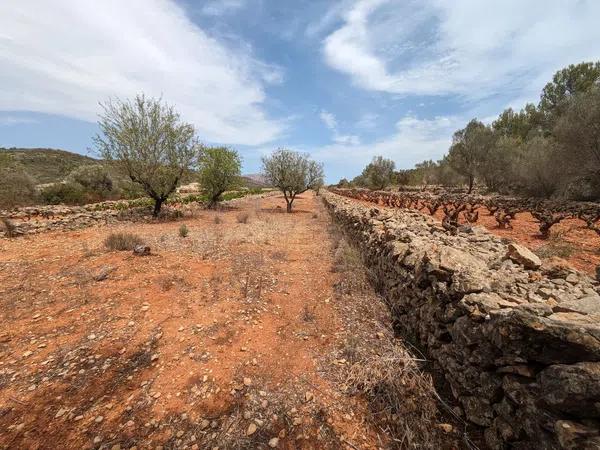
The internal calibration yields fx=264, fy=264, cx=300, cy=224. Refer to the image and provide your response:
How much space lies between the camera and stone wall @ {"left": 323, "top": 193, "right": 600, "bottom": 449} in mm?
1789

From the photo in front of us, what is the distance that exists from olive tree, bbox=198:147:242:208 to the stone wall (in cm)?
1951

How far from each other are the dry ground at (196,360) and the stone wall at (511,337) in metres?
0.50

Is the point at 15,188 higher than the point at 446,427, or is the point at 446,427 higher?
the point at 15,188

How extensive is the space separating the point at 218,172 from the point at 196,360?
1942cm

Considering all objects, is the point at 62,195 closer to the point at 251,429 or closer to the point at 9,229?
the point at 9,229

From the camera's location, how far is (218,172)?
21469 mm

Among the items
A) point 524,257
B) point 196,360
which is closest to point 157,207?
point 196,360

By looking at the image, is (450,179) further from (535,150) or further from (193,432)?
(193,432)

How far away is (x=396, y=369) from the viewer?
335cm

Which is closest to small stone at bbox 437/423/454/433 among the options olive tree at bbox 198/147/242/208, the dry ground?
the dry ground

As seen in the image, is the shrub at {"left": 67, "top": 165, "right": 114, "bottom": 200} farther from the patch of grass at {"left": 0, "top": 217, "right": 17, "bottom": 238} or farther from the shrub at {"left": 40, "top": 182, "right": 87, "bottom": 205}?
the patch of grass at {"left": 0, "top": 217, "right": 17, "bottom": 238}

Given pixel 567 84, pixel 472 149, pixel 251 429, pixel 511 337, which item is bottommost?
pixel 251 429

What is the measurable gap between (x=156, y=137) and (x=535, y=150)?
1036 inches

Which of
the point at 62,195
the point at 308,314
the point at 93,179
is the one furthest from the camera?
the point at 93,179
